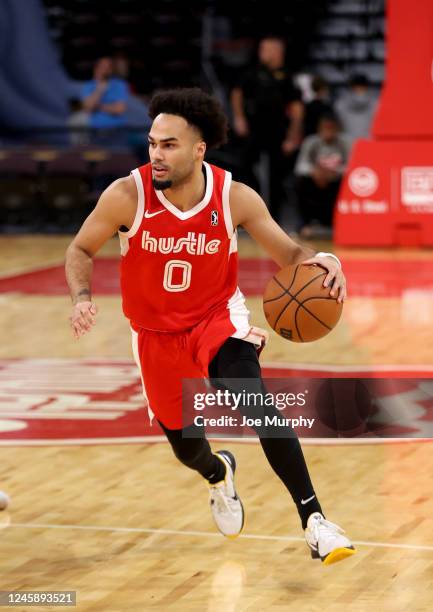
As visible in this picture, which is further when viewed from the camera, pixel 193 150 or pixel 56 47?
pixel 56 47

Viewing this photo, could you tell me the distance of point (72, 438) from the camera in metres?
7.14

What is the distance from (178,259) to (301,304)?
487 millimetres

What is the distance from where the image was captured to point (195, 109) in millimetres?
5137

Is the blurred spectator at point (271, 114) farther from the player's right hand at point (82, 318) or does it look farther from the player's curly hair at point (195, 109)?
the player's right hand at point (82, 318)

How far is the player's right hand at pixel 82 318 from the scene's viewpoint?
15.6 ft

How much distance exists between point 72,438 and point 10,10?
14.3 meters

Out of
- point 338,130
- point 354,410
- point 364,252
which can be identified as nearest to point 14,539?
point 354,410

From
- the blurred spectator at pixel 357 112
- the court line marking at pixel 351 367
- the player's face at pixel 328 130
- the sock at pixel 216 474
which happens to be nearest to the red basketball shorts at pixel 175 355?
the sock at pixel 216 474

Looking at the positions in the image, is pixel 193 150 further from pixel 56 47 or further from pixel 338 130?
pixel 56 47

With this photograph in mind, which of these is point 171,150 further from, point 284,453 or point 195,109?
point 284,453

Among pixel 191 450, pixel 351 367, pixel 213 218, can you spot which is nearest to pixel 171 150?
pixel 213 218

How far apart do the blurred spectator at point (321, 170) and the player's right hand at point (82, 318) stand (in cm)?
1100

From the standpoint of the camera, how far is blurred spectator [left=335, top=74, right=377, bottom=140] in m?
17.7

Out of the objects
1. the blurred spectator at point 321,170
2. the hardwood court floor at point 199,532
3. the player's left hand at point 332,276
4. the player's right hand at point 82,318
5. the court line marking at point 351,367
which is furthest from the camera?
the blurred spectator at point 321,170
